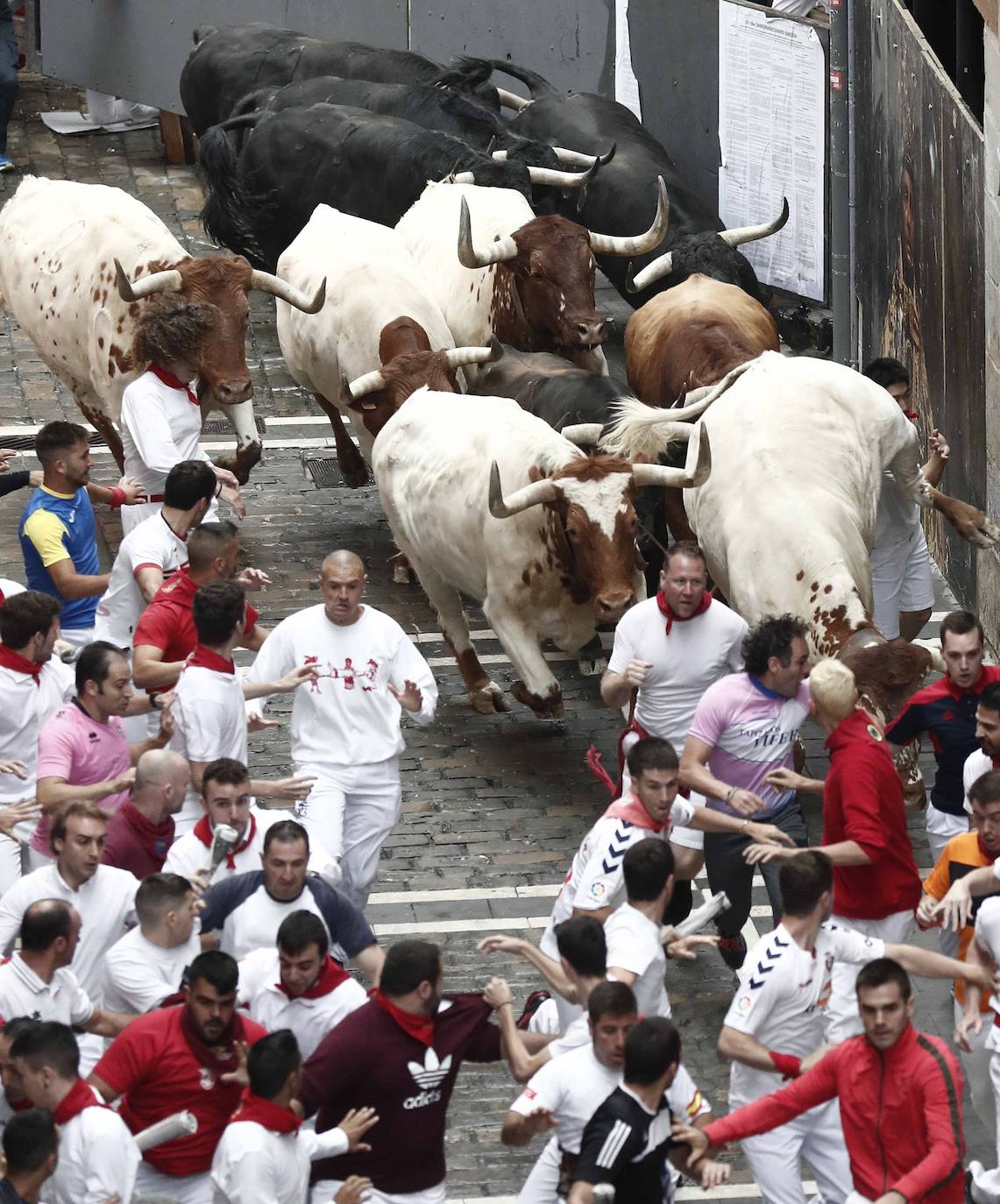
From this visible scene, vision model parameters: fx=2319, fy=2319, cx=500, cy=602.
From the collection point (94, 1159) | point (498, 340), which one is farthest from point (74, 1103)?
point (498, 340)

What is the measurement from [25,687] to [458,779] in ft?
11.1

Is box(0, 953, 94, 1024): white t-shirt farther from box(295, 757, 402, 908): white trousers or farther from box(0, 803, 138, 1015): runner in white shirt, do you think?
box(295, 757, 402, 908): white trousers

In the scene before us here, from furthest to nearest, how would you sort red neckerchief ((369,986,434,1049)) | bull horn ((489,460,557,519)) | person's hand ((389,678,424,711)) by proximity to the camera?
bull horn ((489,460,557,519)), person's hand ((389,678,424,711)), red neckerchief ((369,986,434,1049))

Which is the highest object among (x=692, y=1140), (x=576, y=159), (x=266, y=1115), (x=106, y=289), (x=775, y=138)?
(x=266, y=1115)

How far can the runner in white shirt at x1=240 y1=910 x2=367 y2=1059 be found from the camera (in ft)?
26.0

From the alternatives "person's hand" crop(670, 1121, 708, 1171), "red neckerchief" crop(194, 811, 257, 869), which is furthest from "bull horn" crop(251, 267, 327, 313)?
"person's hand" crop(670, 1121, 708, 1171)

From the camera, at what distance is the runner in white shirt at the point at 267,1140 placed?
23.9ft

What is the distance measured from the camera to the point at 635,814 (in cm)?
896

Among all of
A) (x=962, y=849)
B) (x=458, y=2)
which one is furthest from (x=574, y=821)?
(x=458, y=2)

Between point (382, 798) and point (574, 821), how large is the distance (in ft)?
6.57

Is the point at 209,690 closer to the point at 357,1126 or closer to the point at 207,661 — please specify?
the point at 207,661

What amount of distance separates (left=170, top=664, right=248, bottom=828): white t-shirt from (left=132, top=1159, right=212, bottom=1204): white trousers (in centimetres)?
222

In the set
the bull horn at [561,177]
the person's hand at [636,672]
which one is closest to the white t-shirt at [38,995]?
the person's hand at [636,672]

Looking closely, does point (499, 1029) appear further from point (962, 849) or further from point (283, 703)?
point (283, 703)
